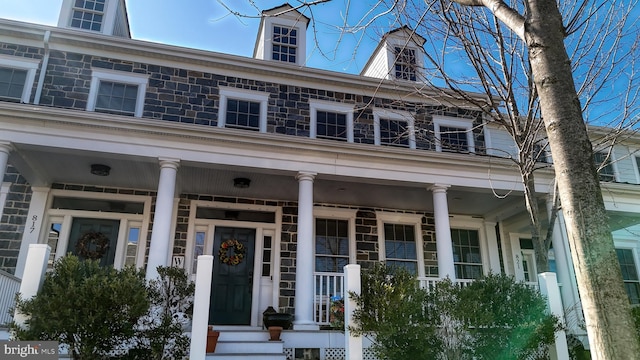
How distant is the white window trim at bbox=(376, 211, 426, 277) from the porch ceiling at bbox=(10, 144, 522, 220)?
0.19 metres

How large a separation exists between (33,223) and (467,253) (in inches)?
346

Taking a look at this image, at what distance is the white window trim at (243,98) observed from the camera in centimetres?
860

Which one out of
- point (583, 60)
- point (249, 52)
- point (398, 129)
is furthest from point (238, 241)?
point (583, 60)

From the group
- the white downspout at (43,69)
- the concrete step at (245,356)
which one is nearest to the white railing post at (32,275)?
the concrete step at (245,356)

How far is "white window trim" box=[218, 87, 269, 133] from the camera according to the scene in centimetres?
860

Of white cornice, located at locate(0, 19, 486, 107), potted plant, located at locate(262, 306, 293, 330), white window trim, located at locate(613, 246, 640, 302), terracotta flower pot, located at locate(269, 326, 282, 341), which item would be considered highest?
white cornice, located at locate(0, 19, 486, 107)

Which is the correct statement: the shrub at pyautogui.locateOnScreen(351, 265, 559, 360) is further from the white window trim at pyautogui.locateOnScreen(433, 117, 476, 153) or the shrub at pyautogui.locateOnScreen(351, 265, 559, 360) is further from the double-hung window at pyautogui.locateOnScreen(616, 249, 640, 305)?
the double-hung window at pyautogui.locateOnScreen(616, 249, 640, 305)

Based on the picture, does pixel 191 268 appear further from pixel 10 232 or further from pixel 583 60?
pixel 583 60

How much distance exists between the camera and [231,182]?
8.13 meters

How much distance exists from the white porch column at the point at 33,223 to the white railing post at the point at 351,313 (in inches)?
243

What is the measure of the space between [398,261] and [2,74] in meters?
8.43

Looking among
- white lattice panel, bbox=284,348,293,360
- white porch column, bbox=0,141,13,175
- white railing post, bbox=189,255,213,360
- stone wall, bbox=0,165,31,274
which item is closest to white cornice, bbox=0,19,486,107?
stone wall, bbox=0,165,31,274

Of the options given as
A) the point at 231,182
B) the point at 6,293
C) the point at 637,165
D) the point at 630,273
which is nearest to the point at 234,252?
the point at 231,182

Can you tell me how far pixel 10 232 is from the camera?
7715 mm
